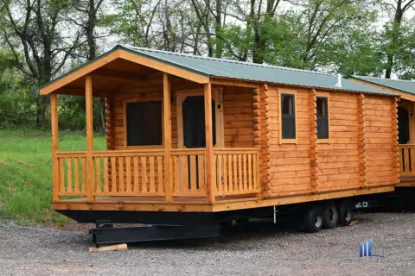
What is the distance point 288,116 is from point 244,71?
3.85 feet

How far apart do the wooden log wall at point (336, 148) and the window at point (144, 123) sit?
8.14ft

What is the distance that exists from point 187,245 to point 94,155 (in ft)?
7.43

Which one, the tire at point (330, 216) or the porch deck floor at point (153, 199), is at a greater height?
the porch deck floor at point (153, 199)

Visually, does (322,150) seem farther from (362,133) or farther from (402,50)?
(402,50)

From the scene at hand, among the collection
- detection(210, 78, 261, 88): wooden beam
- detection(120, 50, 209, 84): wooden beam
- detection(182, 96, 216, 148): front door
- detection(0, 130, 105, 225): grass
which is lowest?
detection(0, 130, 105, 225): grass

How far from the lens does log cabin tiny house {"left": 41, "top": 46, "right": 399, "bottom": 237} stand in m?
12.3

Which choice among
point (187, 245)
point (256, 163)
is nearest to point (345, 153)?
point (256, 163)

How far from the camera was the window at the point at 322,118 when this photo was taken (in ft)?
49.2

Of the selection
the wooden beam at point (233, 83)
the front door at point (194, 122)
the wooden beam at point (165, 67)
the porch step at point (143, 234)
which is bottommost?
the porch step at point (143, 234)

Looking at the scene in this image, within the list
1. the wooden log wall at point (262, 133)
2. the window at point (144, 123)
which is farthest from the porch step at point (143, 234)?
the window at point (144, 123)

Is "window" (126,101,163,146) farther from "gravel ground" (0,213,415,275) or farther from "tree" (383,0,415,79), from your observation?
"tree" (383,0,415,79)

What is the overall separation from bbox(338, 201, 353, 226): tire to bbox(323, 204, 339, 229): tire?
0.39ft

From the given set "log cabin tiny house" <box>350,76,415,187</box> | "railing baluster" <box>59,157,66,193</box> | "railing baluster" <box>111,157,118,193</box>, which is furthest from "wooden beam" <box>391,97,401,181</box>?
"railing baluster" <box>59,157,66,193</box>

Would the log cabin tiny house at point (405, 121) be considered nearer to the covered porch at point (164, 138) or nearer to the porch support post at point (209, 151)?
the covered porch at point (164, 138)
